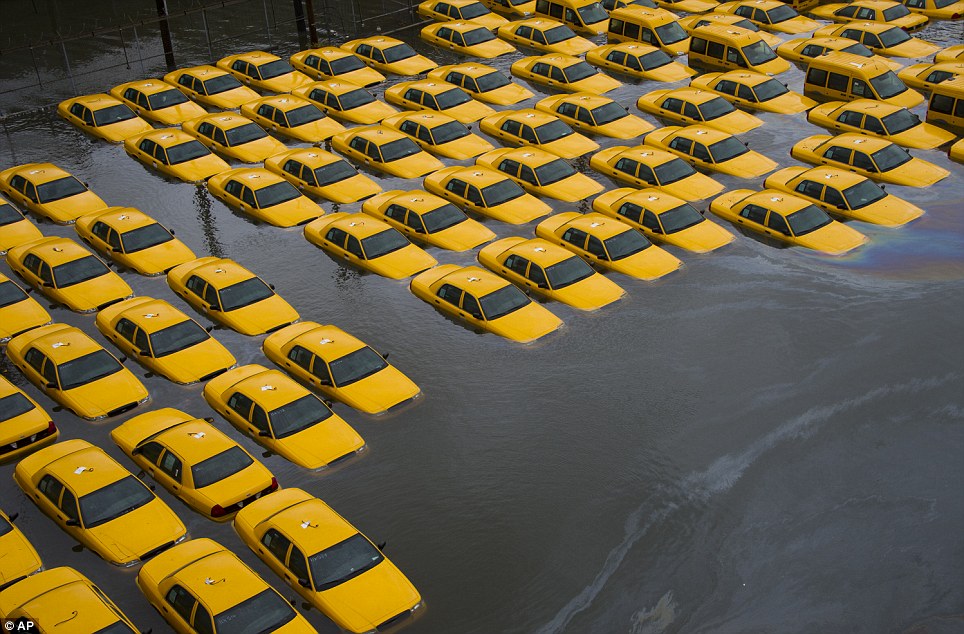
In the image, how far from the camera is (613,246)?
2839cm

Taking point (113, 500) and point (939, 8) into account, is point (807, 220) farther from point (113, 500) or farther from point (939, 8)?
point (939, 8)

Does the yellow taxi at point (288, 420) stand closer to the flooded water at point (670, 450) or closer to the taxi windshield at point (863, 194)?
the flooded water at point (670, 450)

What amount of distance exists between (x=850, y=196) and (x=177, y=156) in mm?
21100

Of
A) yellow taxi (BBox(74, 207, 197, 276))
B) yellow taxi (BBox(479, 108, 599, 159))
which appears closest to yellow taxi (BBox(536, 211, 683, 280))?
yellow taxi (BBox(479, 108, 599, 159))

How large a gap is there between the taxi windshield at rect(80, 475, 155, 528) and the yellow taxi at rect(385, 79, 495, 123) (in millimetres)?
20888

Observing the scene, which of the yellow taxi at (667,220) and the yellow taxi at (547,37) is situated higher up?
the yellow taxi at (547,37)

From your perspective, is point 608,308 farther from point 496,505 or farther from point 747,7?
point 747,7

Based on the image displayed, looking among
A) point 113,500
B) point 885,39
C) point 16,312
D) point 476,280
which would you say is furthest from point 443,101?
point 113,500

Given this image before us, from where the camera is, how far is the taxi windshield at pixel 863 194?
30.1m

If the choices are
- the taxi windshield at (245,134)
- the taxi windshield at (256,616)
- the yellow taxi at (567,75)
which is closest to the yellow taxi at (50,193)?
the taxi windshield at (245,134)

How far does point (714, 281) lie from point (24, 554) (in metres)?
17.5

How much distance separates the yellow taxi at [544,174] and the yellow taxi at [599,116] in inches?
135

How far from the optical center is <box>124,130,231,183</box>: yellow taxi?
34406 millimetres

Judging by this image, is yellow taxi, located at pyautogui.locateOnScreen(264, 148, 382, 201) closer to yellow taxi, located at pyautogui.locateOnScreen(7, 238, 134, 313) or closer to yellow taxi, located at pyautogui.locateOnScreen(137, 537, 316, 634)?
yellow taxi, located at pyautogui.locateOnScreen(7, 238, 134, 313)
